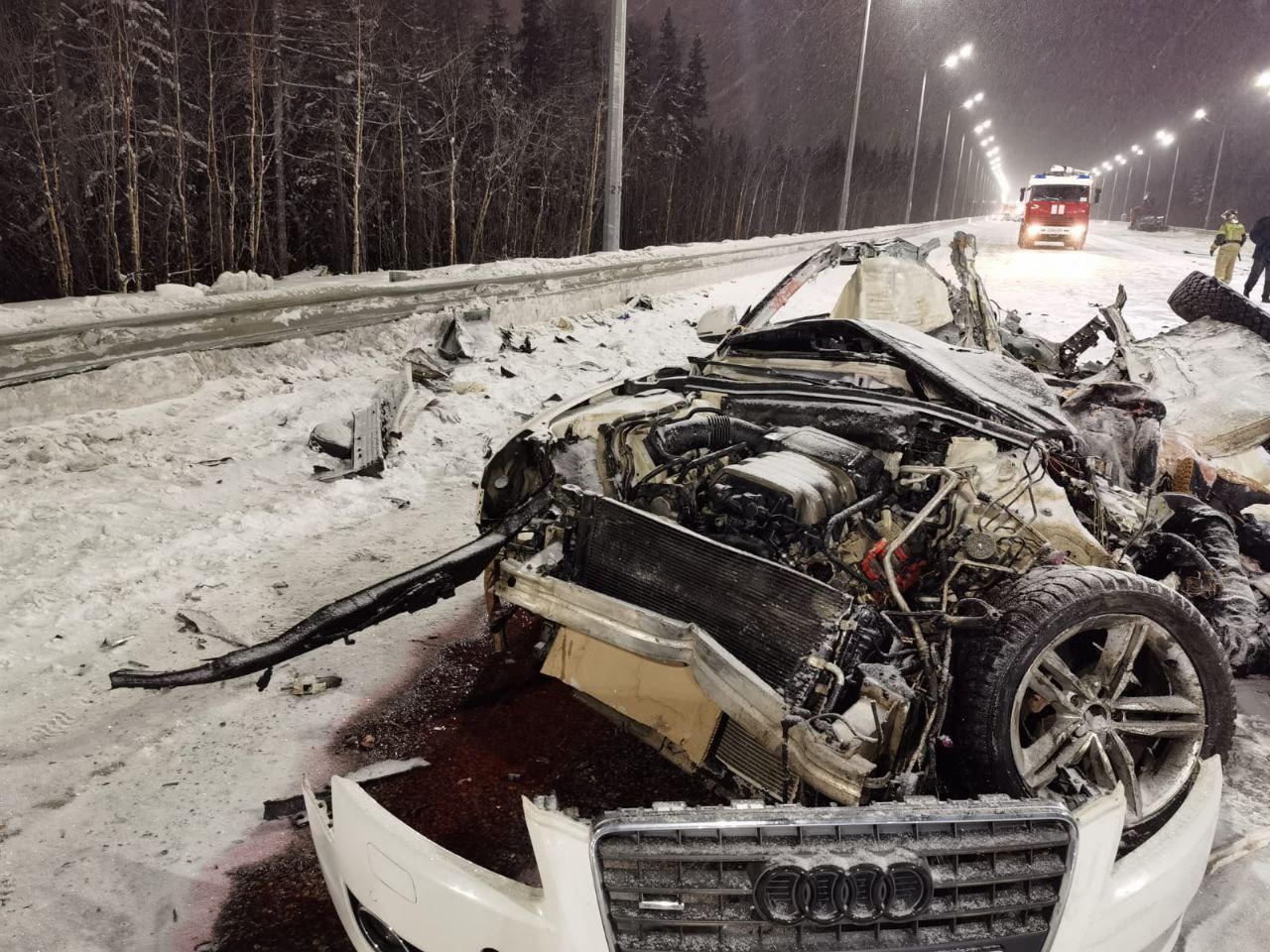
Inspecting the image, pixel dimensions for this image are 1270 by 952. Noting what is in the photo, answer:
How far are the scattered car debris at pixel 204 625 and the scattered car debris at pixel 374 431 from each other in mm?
1777

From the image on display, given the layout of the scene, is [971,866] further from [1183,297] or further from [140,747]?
[1183,297]

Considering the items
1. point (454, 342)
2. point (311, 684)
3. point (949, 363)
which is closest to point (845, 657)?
point (949, 363)

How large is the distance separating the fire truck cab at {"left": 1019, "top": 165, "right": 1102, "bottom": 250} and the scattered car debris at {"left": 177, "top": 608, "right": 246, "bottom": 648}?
25.6 m

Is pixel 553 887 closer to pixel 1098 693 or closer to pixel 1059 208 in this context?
pixel 1098 693

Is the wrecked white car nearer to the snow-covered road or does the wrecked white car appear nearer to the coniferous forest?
the snow-covered road

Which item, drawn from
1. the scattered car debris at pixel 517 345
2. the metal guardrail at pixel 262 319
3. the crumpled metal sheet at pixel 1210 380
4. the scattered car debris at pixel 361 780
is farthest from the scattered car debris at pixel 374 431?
the crumpled metal sheet at pixel 1210 380

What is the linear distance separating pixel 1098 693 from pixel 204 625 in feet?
11.9

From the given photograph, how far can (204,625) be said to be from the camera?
352 centimetres

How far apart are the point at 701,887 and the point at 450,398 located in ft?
19.8

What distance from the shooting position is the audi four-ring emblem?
1327 mm

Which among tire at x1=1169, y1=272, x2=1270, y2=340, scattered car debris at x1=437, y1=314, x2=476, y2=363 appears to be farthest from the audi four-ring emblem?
scattered car debris at x1=437, y1=314, x2=476, y2=363

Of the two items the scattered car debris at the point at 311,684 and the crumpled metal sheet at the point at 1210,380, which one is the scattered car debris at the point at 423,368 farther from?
the crumpled metal sheet at the point at 1210,380

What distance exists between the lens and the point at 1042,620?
87.0 inches

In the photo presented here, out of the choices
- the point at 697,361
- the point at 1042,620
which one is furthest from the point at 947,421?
the point at 697,361
